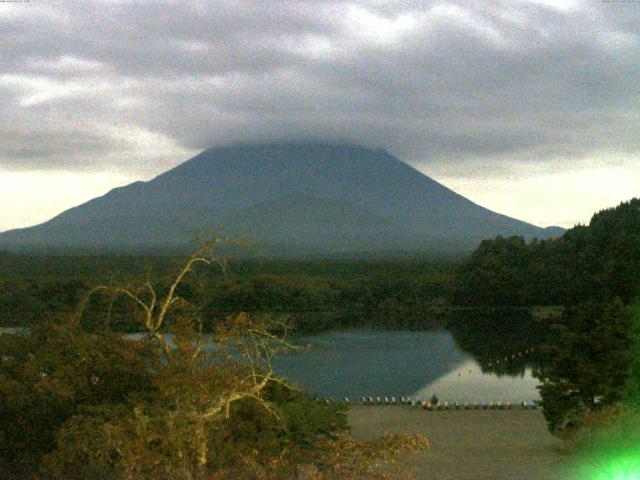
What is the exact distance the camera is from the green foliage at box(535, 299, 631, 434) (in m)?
12.1

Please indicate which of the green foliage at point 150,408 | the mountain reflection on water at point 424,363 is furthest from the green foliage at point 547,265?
the green foliage at point 150,408

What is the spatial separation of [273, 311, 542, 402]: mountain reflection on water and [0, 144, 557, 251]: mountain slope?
86.4 m

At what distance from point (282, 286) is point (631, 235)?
715 inches

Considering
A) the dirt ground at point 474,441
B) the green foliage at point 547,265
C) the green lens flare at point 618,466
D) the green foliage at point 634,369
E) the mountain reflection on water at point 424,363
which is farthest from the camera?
the green foliage at point 547,265

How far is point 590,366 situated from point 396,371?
14.3m

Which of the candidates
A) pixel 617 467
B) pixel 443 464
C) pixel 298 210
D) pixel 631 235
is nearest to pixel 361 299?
pixel 631 235

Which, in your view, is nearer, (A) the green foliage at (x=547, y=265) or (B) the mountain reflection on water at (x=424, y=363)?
(B) the mountain reflection on water at (x=424, y=363)

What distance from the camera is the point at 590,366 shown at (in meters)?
12.1

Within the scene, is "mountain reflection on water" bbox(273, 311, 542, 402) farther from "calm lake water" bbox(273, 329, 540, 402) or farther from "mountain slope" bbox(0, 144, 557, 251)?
"mountain slope" bbox(0, 144, 557, 251)

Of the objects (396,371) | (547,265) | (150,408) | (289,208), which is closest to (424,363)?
(396,371)

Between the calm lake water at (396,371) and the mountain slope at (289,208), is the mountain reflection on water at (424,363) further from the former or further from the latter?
the mountain slope at (289,208)

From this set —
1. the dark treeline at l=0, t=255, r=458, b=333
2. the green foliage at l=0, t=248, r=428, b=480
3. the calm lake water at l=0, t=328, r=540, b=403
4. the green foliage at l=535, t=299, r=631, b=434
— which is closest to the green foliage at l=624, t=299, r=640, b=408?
the green foliage at l=535, t=299, r=631, b=434

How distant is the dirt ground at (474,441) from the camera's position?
1061 centimetres

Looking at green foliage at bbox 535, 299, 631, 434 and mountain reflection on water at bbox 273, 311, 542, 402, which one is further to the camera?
mountain reflection on water at bbox 273, 311, 542, 402
